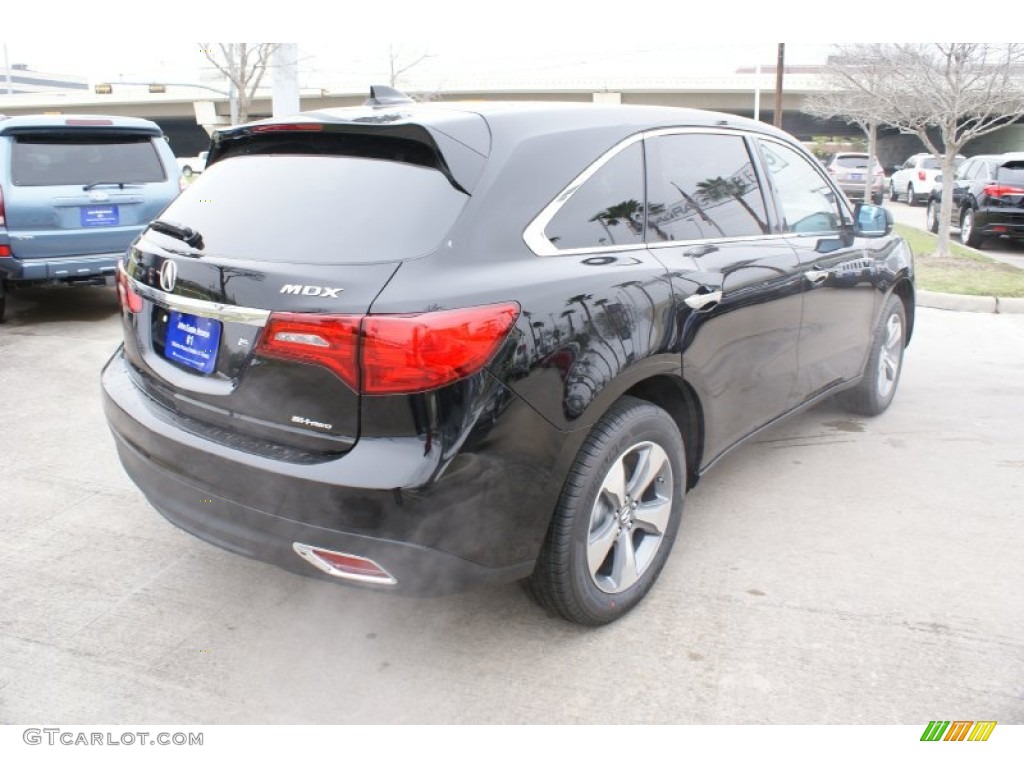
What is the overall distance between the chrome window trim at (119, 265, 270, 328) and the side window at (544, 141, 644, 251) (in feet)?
2.93

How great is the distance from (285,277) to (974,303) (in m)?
8.30

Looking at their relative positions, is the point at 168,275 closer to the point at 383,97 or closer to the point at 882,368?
the point at 383,97

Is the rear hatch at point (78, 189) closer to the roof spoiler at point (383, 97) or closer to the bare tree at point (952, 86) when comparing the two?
the roof spoiler at point (383, 97)

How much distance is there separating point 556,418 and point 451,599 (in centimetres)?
101

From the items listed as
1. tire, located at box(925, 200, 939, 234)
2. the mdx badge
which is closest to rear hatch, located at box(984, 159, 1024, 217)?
tire, located at box(925, 200, 939, 234)

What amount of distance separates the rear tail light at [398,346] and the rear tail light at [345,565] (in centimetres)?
47

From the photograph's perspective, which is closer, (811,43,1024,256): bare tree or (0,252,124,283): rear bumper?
(0,252,124,283): rear bumper

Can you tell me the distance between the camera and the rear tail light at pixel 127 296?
9.55 feet

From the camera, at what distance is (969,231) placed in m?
13.9

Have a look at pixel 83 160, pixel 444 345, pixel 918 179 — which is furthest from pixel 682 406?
pixel 918 179

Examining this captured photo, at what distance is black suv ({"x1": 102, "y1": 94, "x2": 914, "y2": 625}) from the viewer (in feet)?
7.46

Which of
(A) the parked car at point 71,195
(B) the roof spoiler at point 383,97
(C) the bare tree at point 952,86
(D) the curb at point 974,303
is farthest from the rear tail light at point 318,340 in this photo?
(C) the bare tree at point 952,86

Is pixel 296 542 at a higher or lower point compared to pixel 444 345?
lower

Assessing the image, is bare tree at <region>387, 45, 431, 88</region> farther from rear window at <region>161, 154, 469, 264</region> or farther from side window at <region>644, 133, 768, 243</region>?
rear window at <region>161, 154, 469, 264</region>
